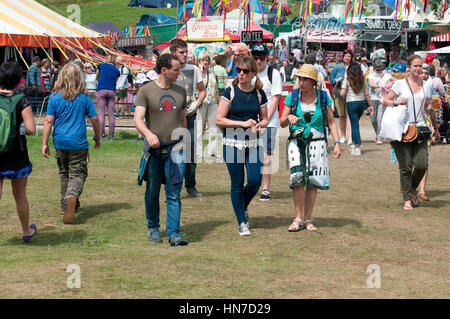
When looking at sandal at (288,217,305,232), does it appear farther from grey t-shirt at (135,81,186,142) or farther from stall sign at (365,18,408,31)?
stall sign at (365,18,408,31)

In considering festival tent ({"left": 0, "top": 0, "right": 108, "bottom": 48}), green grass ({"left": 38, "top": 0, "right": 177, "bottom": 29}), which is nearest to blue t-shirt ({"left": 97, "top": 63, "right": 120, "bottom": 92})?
festival tent ({"left": 0, "top": 0, "right": 108, "bottom": 48})

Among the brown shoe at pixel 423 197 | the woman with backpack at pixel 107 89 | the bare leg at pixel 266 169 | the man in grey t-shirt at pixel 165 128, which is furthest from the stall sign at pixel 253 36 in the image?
the man in grey t-shirt at pixel 165 128

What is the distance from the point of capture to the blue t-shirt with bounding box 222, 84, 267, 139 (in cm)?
735

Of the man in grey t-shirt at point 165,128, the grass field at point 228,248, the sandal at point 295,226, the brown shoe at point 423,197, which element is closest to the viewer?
the grass field at point 228,248

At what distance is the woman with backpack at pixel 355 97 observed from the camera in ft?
47.9

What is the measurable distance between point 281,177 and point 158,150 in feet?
17.2

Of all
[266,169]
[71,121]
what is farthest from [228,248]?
[266,169]

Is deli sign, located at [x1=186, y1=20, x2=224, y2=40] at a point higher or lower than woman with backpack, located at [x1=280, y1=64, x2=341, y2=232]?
higher

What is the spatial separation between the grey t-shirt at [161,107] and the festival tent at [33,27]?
17254mm

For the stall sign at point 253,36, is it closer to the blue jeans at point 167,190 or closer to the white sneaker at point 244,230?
the white sneaker at point 244,230

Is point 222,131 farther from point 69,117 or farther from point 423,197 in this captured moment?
point 423,197

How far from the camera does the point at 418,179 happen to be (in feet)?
31.0

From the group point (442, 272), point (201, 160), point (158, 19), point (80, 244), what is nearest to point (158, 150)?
point (80, 244)

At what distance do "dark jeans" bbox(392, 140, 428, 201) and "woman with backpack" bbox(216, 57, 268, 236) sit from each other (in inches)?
103
